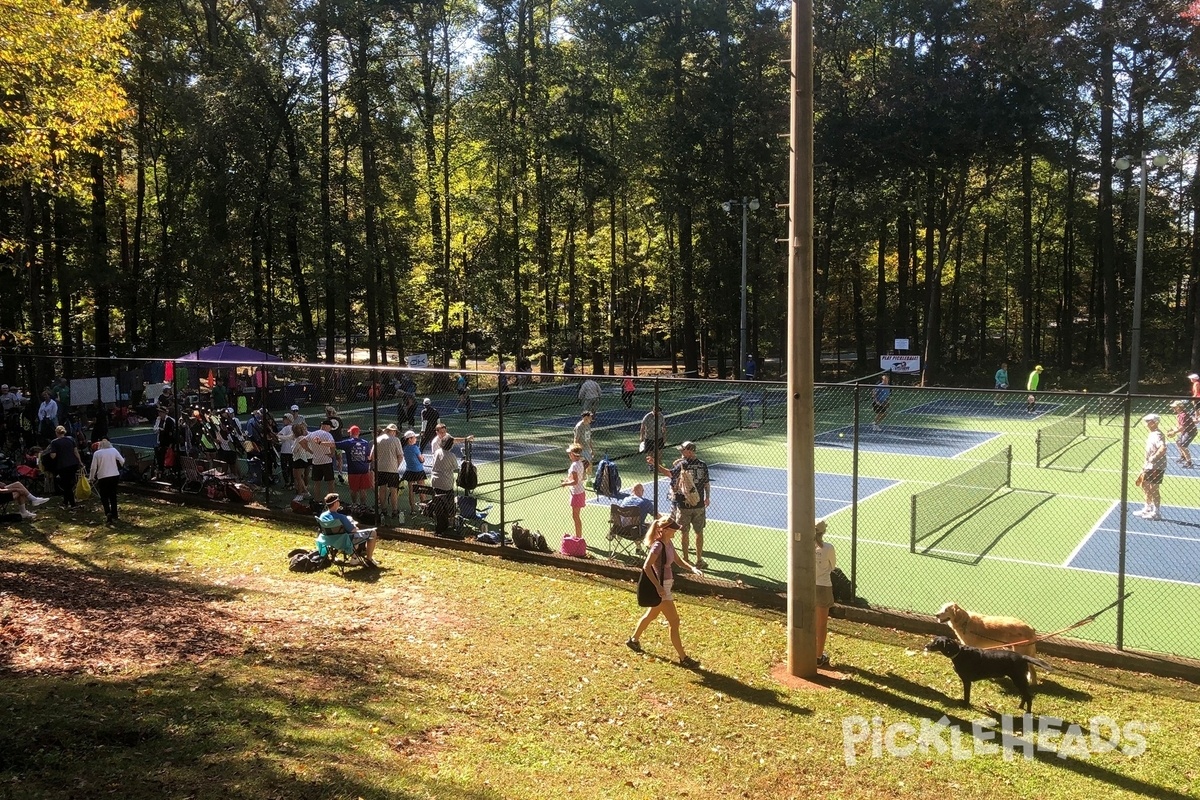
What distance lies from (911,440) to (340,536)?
19971 mm

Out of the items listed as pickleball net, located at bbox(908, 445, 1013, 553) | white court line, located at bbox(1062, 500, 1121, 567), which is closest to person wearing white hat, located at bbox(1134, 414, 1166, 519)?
white court line, located at bbox(1062, 500, 1121, 567)

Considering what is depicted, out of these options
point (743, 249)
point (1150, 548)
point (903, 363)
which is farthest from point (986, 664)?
point (903, 363)

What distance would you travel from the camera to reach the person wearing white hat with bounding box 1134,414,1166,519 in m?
14.6

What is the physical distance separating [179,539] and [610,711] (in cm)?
991

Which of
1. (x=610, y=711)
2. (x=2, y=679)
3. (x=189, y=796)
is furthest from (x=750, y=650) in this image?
(x=2, y=679)

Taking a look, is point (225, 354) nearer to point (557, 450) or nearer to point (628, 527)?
point (557, 450)

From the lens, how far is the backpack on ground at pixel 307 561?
1245 cm

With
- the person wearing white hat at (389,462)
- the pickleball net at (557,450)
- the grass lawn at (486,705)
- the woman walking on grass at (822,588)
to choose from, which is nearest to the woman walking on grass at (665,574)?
the grass lawn at (486,705)

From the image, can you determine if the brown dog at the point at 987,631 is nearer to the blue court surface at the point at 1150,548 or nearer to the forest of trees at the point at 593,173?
the blue court surface at the point at 1150,548

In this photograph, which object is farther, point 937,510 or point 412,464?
point 412,464

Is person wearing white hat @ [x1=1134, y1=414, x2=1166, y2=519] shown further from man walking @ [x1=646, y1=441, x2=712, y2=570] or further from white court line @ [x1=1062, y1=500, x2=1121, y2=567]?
man walking @ [x1=646, y1=441, x2=712, y2=570]

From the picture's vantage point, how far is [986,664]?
7766 millimetres

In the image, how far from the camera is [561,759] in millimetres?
6734

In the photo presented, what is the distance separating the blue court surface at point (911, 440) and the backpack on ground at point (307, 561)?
52.9ft
